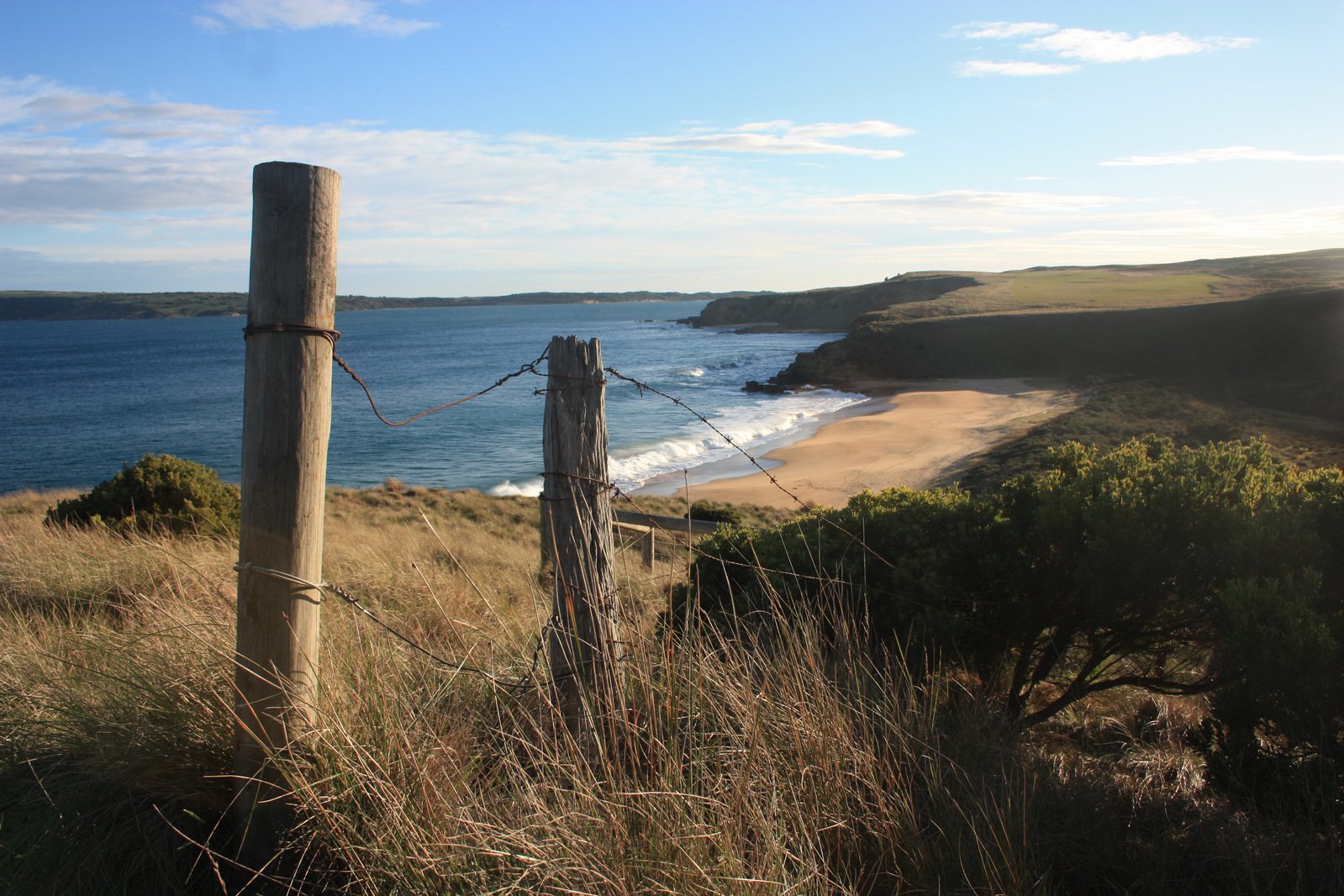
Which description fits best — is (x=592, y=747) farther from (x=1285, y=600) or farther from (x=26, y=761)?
(x=1285, y=600)

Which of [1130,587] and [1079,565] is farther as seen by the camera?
[1079,565]

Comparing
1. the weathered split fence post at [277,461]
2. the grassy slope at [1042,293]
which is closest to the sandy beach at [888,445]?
the weathered split fence post at [277,461]

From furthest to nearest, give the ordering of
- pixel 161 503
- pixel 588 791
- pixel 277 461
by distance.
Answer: pixel 161 503 < pixel 277 461 < pixel 588 791

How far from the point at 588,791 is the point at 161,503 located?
319 inches

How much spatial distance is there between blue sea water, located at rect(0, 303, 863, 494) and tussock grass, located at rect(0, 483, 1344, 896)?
1326 millimetres

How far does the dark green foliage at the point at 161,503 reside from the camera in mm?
8555

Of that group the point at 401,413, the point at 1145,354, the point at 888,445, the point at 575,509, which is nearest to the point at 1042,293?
the point at 1145,354

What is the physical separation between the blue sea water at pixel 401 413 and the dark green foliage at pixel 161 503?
349cm

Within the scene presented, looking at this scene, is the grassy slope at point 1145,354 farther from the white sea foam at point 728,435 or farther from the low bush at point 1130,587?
the low bush at point 1130,587

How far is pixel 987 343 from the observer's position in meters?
55.2

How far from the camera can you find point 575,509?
310 centimetres

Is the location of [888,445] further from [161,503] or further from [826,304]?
[826,304]

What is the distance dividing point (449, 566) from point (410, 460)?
2575 centimetres

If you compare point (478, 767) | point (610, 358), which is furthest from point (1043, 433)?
point (610, 358)
